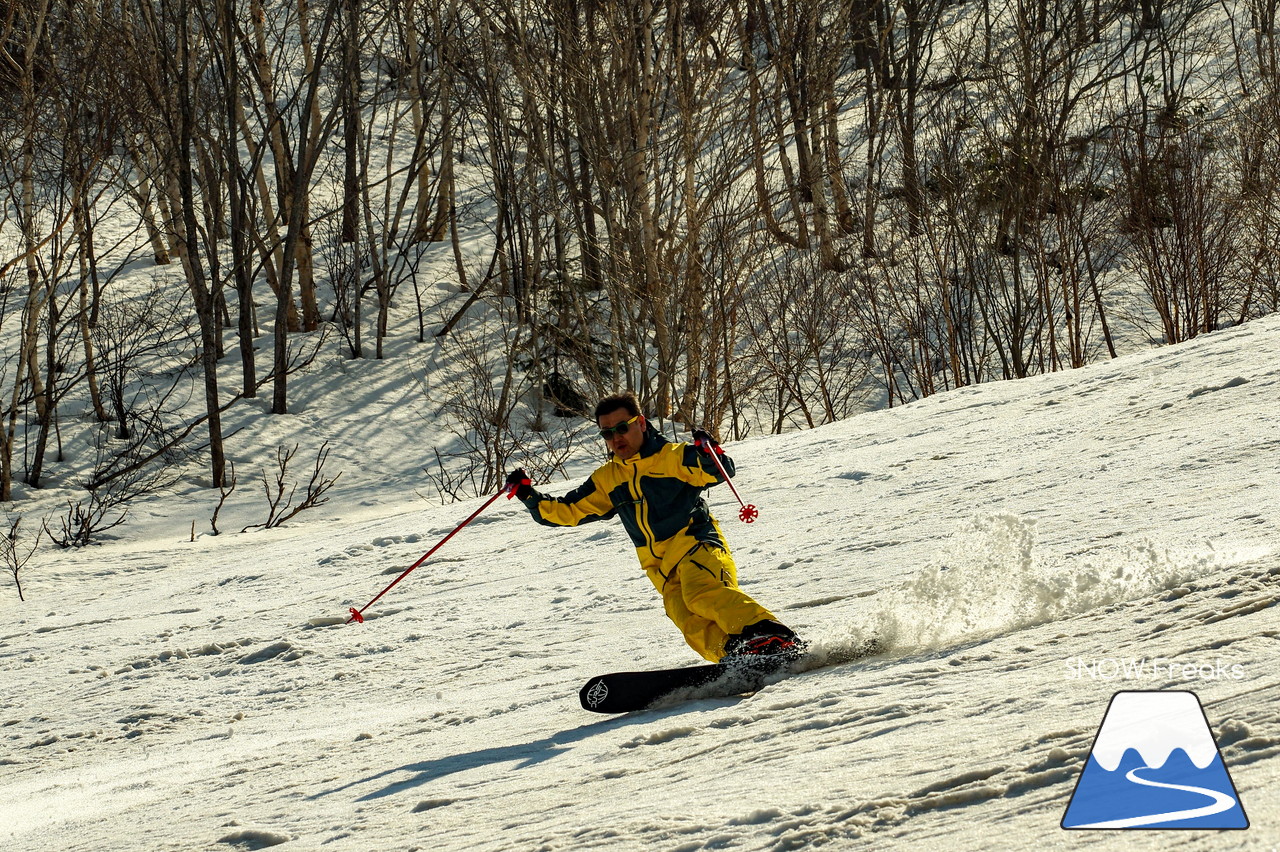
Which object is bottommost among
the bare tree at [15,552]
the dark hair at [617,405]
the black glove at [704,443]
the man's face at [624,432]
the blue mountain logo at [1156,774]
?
the blue mountain logo at [1156,774]

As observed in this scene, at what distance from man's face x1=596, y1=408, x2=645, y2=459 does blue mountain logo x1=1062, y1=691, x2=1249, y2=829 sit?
2.45 m

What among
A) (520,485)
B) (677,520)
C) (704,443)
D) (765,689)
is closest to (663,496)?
(677,520)

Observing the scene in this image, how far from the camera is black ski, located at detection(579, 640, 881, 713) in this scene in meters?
4.52

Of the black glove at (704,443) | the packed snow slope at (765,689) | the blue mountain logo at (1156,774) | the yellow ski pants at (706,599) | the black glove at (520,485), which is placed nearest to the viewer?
the blue mountain logo at (1156,774)

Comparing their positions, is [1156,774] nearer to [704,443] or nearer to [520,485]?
[704,443]

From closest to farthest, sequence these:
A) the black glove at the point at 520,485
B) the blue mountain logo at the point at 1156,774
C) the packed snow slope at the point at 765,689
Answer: the blue mountain logo at the point at 1156,774
the packed snow slope at the point at 765,689
the black glove at the point at 520,485

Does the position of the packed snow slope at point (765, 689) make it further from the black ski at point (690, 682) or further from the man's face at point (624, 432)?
the man's face at point (624, 432)

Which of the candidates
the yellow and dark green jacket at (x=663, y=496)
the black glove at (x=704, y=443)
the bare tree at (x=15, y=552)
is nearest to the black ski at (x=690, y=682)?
the yellow and dark green jacket at (x=663, y=496)

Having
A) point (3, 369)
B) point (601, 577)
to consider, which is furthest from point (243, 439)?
point (601, 577)

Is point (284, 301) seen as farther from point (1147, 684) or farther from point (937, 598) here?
point (1147, 684)

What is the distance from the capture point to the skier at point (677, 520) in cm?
476

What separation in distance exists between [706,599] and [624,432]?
773 mm

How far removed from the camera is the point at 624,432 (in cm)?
499

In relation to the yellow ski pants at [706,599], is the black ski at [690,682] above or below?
below
